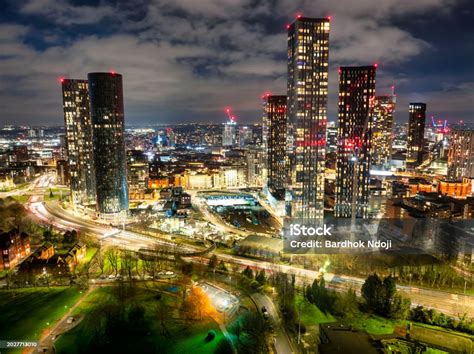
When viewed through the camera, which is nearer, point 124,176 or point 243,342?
point 243,342

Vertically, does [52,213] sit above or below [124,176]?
below

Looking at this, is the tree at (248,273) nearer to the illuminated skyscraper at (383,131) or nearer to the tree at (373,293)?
the tree at (373,293)

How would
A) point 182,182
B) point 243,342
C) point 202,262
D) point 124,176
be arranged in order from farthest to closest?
1. point 182,182
2. point 124,176
3. point 202,262
4. point 243,342

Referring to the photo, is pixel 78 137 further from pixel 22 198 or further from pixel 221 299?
pixel 221 299

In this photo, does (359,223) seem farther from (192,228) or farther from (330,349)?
(330,349)

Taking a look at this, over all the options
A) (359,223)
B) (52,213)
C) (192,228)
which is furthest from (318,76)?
(52,213)

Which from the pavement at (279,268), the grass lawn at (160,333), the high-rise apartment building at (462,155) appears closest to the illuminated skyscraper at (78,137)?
the pavement at (279,268)

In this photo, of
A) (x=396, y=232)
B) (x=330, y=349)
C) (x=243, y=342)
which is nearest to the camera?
(x=330, y=349)
